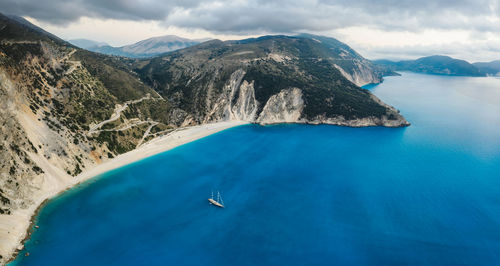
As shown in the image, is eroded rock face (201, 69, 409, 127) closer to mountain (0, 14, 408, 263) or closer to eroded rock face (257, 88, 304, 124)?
eroded rock face (257, 88, 304, 124)

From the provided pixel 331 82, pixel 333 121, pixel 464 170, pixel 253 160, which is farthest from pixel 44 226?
pixel 331 82

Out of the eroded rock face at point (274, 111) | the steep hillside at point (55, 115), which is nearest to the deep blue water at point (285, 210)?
the steep hillside at point (55, 115)

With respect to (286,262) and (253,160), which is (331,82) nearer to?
(253,160)

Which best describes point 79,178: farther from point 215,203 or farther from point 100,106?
point 215,203

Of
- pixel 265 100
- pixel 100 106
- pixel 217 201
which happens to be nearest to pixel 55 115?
pixel 100 106

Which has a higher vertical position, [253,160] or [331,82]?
[331,82]

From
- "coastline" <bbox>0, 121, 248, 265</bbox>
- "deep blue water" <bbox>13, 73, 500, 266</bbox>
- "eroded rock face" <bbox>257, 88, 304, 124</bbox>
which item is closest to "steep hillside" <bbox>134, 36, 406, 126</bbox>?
"eroded rock face" <bbox>257, 88, 304, 124</bbox>
